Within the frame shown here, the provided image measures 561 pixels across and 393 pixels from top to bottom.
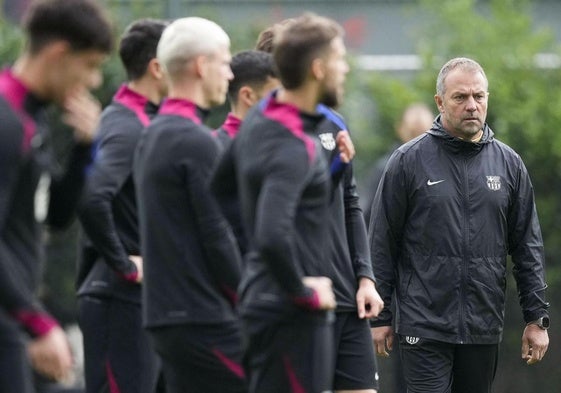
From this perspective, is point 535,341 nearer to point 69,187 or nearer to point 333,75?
point 333,75

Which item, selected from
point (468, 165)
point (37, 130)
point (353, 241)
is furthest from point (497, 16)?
point (37, 130)

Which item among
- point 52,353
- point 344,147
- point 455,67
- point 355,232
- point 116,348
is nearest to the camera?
point 52,353

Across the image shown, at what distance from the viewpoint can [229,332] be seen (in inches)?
276

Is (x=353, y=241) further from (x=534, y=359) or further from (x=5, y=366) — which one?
(x=5, y=366)

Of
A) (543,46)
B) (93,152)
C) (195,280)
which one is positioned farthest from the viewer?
(543,46)

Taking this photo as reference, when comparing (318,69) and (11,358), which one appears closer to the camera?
(11,358)

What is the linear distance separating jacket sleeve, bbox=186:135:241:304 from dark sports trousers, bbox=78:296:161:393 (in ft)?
4.84

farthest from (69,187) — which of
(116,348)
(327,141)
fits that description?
(116,348)

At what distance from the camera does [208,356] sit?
695 centimetres

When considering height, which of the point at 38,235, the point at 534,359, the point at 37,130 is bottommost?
the point at 534,359

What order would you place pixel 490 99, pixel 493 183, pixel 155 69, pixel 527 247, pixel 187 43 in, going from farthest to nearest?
pixel 490 99 < pixel 527 247 < pixel 493 183 < pixel 155 69 < pixel 187 43

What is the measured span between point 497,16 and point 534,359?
813 cm

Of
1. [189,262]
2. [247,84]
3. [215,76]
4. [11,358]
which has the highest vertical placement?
[215,76]

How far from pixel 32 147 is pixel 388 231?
12.2ft
